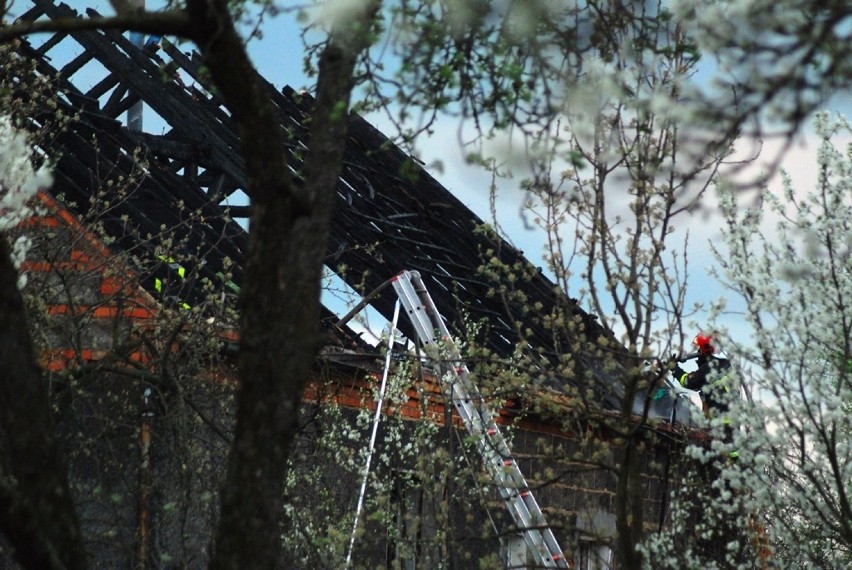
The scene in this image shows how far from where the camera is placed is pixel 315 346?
14.8ft

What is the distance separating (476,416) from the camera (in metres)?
9.91

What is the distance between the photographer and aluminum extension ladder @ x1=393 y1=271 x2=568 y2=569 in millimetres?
9070

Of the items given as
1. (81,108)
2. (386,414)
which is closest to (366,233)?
(386,414)

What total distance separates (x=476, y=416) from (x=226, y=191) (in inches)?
137

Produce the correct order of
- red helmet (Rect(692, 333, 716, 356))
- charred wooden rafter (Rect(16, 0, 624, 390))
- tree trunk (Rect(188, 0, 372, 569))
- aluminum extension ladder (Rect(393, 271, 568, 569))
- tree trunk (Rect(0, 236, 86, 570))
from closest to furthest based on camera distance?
tree trunk (Rect(0, 236, 86, 570)), tree trunk (Rect(188, 0, 372, 569)), aluminum extension ladder (Rect(393, 271, 568, 569)), red helmet (Rect(692, 333, 716, 356)), charred wooden rafter (Rect(16, 0, 624, 390))

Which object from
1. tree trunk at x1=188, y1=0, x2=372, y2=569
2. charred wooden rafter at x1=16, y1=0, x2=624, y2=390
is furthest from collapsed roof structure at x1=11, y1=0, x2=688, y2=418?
tree trunk at x1=188, y1=0, x2=372, y2=569

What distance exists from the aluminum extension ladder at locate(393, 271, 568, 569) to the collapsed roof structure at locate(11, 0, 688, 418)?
0.43m

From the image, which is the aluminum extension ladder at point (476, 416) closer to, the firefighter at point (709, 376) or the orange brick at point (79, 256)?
the firefighter at point (709, 376)

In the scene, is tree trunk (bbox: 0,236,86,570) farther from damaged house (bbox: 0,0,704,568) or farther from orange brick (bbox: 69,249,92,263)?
orange brick (bbox: 69,249,92,263)

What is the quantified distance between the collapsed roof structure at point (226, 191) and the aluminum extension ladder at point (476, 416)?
426 millimetres

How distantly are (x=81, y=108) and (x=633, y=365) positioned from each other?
17.9 feet

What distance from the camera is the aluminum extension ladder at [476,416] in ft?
29.8

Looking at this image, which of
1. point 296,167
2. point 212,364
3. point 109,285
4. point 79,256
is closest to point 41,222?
point 79,256

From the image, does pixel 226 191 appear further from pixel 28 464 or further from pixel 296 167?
pixel 28 464
